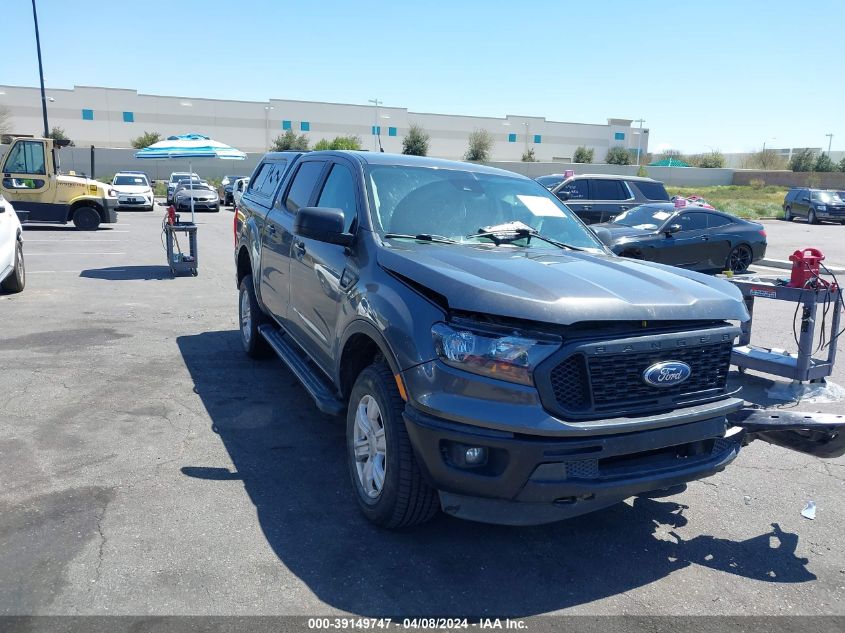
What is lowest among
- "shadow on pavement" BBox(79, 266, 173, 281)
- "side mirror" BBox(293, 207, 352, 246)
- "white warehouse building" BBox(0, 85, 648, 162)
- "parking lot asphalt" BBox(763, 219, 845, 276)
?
"parking lot asphalt" BBox(763, 219, 845, 276)

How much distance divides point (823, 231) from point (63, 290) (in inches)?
1129

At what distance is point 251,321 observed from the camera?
22.7 ft

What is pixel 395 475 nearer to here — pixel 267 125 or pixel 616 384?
pixel 616 384

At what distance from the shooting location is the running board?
4367 mm

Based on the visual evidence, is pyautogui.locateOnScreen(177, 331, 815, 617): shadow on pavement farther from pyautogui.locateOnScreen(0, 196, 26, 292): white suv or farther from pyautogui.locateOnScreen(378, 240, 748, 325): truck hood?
pyautogui.locateOnScreen(0, 196, 26, 292): white suv

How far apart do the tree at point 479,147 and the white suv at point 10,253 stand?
70.2 meters

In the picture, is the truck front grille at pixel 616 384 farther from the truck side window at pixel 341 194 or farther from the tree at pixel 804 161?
the tree at pixel 804 161

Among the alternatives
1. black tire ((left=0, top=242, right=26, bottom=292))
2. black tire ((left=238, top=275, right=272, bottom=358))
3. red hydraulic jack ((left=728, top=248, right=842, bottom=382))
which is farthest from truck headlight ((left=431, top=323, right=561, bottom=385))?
black tire ((left=0, top=242, right=26, bottom=292))

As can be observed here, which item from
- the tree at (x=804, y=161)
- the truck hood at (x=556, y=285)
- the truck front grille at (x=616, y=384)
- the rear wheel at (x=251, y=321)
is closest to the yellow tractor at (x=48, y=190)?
the rear wheel at (x=251, y=321)

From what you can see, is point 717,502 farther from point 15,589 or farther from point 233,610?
point 15,589

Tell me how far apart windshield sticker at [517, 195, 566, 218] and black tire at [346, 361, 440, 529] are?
6.28 ft

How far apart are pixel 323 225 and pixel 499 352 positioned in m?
1.52

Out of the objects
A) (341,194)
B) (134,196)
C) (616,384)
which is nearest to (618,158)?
(134,196)

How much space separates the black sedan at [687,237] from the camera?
13102 millimetres
